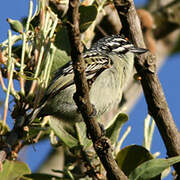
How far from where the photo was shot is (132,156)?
151 inches

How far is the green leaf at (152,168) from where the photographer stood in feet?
11.2

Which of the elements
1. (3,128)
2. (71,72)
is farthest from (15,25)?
(3,128)

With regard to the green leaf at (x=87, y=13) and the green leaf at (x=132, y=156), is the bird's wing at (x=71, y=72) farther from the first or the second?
the green leaf at (x=132, y=156)

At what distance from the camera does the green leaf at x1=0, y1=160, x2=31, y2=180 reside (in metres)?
3.54

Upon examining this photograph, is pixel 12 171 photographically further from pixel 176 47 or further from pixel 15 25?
pixel 176 47

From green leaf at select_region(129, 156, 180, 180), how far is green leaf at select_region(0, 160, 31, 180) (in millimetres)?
910

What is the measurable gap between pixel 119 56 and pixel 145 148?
137 centimetres

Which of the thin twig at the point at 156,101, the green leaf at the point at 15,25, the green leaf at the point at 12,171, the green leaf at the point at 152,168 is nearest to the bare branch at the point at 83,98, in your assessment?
the green leaf at the point at 152,168

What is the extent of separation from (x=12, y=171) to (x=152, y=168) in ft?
3.72

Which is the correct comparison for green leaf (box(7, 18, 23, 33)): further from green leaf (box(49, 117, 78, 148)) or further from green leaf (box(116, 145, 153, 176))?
green leaf (box(116, 145, 153, 176))

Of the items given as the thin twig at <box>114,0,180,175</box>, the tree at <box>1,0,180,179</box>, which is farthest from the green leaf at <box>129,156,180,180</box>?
the thin twig at <box>114,0,180,175</box>

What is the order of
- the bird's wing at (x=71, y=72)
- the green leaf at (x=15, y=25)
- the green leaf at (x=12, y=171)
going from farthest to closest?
the bird's wing at (x=71, y=72) → the green leaf at (x=15, y=25) → the green leaf at (x=12, y=171)

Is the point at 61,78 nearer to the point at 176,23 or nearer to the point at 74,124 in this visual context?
the point at 74,124

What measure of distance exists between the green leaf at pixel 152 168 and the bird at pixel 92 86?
0.93 metres
